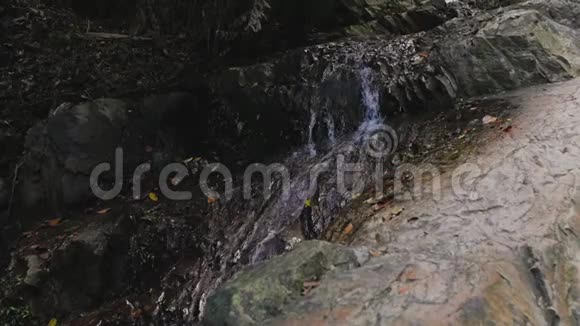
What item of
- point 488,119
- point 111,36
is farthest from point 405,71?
point 111,36

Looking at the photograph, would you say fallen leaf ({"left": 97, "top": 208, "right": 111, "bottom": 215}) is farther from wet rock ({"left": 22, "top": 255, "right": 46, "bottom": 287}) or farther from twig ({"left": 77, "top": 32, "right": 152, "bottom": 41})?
twig ({"left": 77, "top": 32, "right": 152, "bottom": 41})

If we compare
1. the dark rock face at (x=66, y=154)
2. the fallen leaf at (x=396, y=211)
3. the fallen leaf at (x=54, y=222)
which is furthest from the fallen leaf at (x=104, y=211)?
the fallen leaf at (x=396, y=211)

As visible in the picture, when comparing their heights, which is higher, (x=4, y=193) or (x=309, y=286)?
(x=4, y=193)

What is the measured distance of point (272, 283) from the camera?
7.36 ft

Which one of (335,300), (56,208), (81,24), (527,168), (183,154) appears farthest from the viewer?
(81,24)

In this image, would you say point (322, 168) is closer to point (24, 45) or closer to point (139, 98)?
point (139, 98)

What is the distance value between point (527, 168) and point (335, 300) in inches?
75.8

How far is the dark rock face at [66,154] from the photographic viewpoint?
17.5ft

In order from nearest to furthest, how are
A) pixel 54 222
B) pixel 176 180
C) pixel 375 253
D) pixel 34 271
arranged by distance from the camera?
1. pixel 375 253
2. pixel 34 271
3. pixel 54 222
4. pixel 176 180

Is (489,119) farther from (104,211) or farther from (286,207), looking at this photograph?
(104,211)

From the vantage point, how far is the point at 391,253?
2.54m

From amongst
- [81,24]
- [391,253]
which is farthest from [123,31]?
[391,253]

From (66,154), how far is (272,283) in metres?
4.13

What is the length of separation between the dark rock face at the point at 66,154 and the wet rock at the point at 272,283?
3705 millimetres
